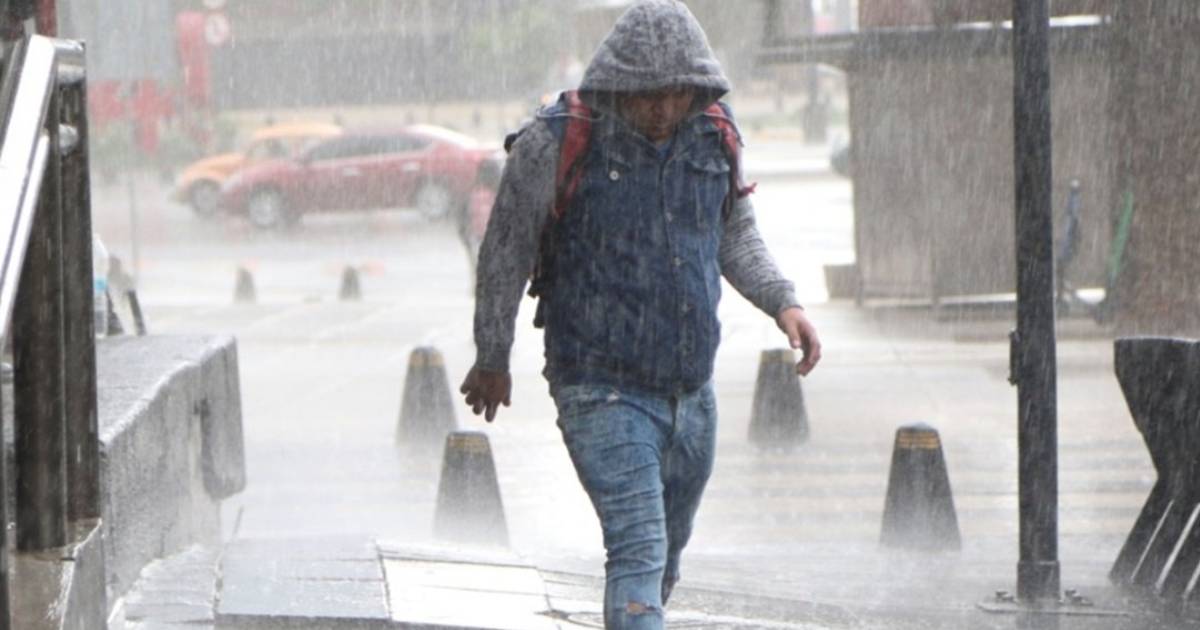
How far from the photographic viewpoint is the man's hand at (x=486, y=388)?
4547 mm

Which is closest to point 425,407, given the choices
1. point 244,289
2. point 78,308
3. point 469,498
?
point 469,498

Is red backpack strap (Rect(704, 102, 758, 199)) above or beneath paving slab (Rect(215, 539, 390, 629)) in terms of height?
above

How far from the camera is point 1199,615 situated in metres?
6.88

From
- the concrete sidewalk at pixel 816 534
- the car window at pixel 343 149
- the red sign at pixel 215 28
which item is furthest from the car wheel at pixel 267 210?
the concrete sidewalk at pixel 816 534

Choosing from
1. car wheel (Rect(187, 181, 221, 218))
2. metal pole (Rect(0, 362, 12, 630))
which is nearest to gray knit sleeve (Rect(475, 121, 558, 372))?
metal pole (Rect(0, 362, 12, 630))

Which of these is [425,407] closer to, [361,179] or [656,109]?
[656,109]

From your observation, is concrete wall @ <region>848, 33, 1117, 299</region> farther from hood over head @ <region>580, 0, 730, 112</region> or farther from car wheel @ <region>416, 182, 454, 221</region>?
car wheel @ <region>416, 182, 454, 221</region>

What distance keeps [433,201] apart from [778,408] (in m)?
25.1

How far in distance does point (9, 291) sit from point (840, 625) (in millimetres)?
Result: 3763

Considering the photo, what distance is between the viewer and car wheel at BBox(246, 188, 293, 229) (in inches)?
1442

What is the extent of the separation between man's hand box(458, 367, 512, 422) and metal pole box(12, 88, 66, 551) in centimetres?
85

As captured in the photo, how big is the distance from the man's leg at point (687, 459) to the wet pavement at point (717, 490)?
912 mm

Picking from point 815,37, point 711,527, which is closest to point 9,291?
point 711,527

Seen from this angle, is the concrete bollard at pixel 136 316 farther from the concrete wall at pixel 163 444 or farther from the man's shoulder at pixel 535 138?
the man's shoulder at pixel 535 138
